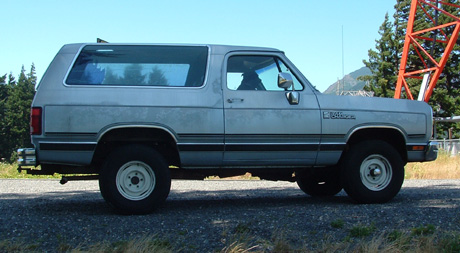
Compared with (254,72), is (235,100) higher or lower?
lower

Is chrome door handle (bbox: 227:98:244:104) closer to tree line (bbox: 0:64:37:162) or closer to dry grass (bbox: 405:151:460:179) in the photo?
dry grass (bbox: 405:151:460:179)

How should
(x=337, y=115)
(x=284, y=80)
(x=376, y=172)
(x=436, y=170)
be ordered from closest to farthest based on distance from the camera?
(x=284, y=80) → (x=337, y=115) → (x=376, y=172) → (x=436, y=170)

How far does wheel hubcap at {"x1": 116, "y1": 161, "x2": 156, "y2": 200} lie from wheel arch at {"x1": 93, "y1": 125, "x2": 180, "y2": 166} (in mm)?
316

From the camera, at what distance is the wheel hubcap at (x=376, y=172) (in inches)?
251

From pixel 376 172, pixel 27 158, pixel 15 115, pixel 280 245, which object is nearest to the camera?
pixel 280 245

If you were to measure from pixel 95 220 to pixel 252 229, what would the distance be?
5.74 ft

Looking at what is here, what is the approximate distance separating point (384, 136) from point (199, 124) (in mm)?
2627

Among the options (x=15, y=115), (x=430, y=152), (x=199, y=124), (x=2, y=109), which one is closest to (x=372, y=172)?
(x=430, y=152)

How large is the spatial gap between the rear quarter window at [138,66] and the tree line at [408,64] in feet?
107

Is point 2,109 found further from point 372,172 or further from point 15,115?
point 372,172

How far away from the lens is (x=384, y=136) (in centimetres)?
664

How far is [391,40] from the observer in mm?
38156

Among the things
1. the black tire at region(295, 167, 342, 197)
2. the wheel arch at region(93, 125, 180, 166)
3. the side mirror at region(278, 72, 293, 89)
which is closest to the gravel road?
the black tire at region(295, 167, 342, 197)

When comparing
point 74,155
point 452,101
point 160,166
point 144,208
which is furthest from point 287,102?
point 452,101
